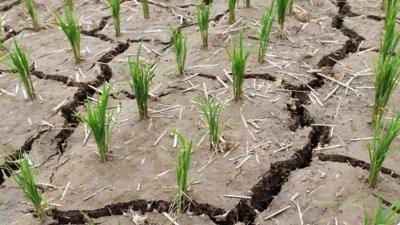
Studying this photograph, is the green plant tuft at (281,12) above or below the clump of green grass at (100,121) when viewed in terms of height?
above

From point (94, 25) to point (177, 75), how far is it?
2.65ft

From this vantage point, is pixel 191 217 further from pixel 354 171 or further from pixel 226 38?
pixel 226 38

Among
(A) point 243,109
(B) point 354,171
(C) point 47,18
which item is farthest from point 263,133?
(C) point 47,18


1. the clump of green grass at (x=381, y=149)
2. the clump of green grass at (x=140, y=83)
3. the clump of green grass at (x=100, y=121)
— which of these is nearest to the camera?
the clump of green grass at (x=381, y=149)

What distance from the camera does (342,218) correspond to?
7.26 feet

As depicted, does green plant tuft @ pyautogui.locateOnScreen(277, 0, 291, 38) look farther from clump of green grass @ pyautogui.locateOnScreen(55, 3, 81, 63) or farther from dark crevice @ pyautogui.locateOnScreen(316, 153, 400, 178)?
clump of green grass @ pyautogui.locateOnScreen(55, 3, 81, 63)

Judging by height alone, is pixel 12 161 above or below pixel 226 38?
below

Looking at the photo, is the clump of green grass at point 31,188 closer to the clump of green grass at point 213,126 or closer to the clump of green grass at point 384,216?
the clump of green grass at point 213,126

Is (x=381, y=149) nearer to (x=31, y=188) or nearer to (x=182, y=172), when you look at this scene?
(x=182, y=172)

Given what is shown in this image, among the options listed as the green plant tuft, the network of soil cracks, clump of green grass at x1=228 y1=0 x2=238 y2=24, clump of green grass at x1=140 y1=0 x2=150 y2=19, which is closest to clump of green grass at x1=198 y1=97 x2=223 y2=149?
the network of soil cracks

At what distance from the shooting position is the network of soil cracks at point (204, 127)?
2.32m

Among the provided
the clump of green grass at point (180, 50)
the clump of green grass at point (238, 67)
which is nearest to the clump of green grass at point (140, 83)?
the clump of green grass at point (180, 50)

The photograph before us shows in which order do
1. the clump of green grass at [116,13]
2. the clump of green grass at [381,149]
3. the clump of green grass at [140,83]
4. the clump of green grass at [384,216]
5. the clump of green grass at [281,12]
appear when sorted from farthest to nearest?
the clump of green grass at [116,13]
the clump of green grass at [281,12]
the clump of green grass at [140,83]
the clump of green grass at [381,149]
the clump of green grass at [384,216]

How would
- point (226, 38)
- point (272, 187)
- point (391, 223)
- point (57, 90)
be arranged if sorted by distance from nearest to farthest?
point (391, 223), point (272, 187), point (57, 90), point (226, 38)
